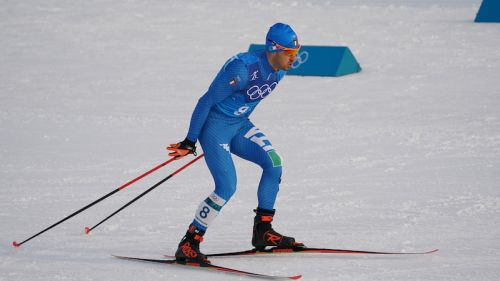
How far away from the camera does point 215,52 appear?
15.7m

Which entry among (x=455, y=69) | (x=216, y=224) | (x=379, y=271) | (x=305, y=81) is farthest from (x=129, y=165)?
(x=455, y=69)

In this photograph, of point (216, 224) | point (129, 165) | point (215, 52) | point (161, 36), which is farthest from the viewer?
point (161, 36)

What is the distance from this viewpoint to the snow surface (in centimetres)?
505

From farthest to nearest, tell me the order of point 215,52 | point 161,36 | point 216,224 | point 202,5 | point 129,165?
point 202,5
point 161,36
point 215,52
point 129,165
point 216,224

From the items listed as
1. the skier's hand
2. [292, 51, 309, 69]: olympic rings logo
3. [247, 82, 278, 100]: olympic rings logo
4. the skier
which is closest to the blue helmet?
the skier

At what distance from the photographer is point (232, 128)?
16.0 ft

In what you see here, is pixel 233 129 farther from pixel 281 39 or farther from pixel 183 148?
pixel 281 39

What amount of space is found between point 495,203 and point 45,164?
4.33 m

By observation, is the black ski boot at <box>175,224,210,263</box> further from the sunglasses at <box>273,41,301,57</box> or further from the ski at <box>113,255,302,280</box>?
the sunglasses at <box>273,41,301,57</box>

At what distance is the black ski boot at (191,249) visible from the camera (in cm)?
470

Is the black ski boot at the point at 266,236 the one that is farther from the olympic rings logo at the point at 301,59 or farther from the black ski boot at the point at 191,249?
the olympic rings logo at the point at 301,59

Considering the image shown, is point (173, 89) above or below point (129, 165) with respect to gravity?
below

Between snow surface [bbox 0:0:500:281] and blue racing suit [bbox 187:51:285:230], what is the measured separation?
424 mm

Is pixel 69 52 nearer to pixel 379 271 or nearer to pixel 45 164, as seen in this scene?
pixel 45 164
